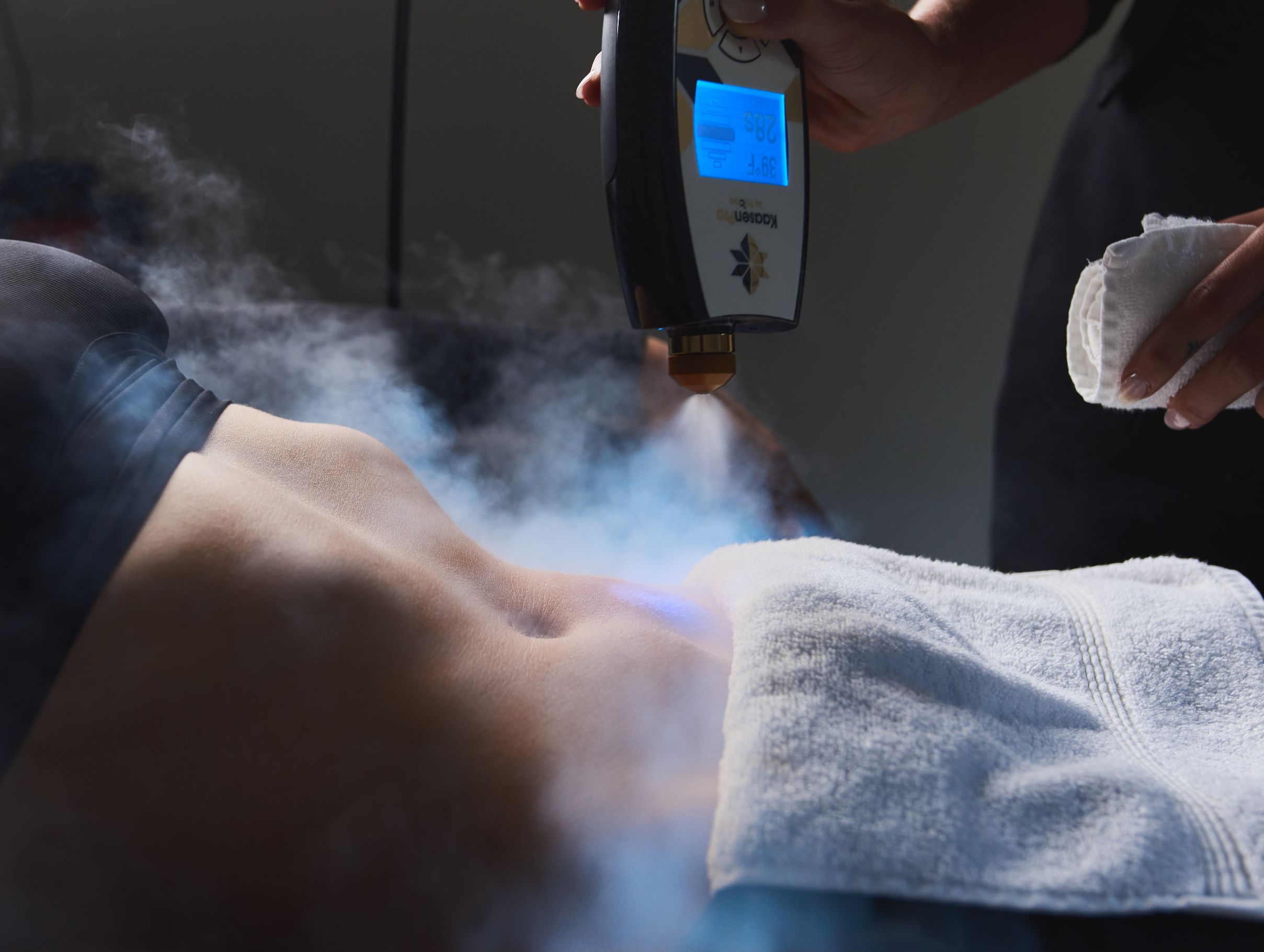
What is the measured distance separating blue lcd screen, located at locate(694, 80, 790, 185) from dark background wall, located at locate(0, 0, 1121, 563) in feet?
2.37

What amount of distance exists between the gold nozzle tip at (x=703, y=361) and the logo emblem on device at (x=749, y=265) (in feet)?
0.16

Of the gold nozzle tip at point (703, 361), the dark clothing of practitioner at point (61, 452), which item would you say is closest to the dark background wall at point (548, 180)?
the dark clothing of practitioner at point (61, 452)

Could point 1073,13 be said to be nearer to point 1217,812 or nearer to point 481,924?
point 1217,812

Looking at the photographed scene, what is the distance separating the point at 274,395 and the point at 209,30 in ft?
1.59

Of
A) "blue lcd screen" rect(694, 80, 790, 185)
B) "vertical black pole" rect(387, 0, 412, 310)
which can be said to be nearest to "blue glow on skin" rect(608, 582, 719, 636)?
"blue lcd screen" rect(694, 80, 790, 185)

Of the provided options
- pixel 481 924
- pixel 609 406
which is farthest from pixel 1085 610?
pixel 609 406

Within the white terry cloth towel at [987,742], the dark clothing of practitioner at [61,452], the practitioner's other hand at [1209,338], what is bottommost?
the white terry cloth towel at [987,742]

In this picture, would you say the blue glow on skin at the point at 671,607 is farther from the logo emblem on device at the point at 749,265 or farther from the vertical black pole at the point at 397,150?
the vertical black pole at the point at 397,150

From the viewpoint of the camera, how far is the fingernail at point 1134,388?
792mm

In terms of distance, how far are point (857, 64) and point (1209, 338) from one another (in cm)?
44

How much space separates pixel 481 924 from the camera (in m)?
0.53

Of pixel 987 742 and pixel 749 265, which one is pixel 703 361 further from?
pixel 987 742

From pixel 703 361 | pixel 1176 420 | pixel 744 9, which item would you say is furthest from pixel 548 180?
pixel 1176 420

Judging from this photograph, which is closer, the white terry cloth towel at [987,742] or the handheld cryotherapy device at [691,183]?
the white terry cloth towel at [987,742]
